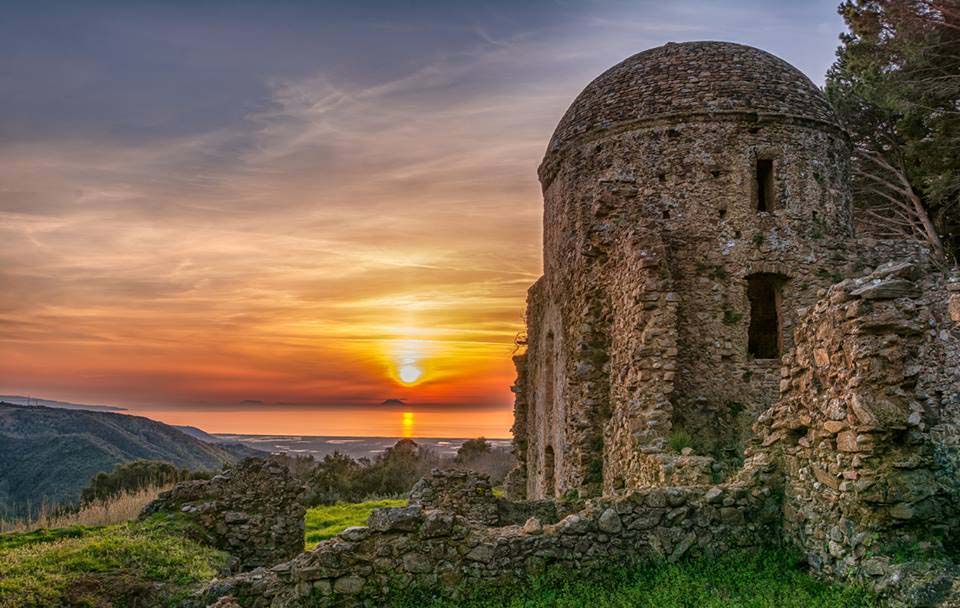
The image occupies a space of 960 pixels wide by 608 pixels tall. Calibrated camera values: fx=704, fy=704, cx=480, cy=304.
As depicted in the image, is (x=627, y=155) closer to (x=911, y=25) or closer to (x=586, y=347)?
(x=586, y=347)

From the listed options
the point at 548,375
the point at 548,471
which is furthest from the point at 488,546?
the point at 548,375

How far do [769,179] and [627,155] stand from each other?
9.46 feet

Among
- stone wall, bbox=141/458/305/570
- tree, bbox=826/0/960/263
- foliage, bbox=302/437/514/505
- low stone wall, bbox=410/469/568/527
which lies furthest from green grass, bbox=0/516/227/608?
tree, bbox=826/0/960/263

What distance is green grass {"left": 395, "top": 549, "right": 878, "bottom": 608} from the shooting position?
247 inches

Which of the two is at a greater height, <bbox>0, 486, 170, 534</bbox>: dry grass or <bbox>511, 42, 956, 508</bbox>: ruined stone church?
<bbox>511, 42, 956, 508</bbox>: ruined stone church

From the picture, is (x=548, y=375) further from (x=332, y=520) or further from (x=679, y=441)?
(x=679, y=441)

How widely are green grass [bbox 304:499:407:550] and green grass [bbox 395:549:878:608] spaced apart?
9.46 m

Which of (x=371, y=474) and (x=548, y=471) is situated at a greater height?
(x=548, y=471)

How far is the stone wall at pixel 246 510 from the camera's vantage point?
456 inches

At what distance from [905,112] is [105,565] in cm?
2009

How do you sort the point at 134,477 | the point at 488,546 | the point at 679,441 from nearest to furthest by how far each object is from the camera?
the point at 488,546, the point at 679,441, the point at 134,477

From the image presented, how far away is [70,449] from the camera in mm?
35812

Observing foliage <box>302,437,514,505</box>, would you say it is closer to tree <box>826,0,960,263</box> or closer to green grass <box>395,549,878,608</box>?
tree <box>826,0,960,263</box>

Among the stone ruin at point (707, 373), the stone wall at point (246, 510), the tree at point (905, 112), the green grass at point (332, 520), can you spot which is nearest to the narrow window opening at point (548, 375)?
the stone ruin at point (707, 373)
